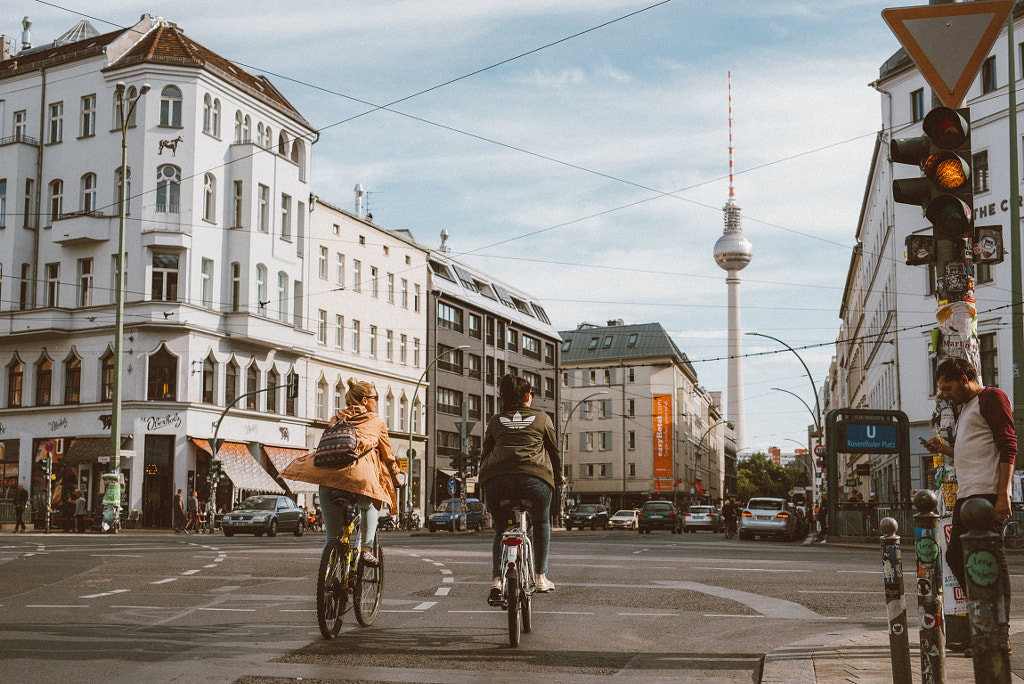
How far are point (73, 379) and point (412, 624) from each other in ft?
141

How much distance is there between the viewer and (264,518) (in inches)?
1513

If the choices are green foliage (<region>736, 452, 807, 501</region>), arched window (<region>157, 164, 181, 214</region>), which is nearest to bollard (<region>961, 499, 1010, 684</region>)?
arched window (<region>157, 164, 181, 214</region>)

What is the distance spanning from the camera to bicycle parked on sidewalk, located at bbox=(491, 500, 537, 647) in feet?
25.8

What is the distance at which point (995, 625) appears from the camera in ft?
14.5

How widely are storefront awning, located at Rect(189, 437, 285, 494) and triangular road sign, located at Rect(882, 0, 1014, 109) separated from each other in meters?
40.9

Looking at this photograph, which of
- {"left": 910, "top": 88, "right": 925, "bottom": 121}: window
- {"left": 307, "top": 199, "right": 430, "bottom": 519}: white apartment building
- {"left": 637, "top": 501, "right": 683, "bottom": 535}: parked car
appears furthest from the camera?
{"left": 307, "top": 199, "right": 430, "bottom": 519}: white apartment building

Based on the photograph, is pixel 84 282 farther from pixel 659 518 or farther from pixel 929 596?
pixel 929 596

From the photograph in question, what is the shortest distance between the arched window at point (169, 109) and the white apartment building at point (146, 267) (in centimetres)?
6

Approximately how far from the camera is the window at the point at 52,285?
161 feet

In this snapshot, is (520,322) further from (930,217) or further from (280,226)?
(930,217)

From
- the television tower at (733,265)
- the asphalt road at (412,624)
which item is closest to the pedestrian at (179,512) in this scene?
the asphalt road at (412,624)

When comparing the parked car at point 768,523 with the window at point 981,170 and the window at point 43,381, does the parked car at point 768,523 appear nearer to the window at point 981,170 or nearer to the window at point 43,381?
the window at point 981,170

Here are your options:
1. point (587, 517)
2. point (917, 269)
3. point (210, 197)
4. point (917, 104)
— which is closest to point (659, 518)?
point (587, 517)

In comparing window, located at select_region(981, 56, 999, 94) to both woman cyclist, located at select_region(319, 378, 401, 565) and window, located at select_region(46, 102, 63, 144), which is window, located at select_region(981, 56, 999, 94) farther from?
woman cyclist, located at select_region(319, 378, 401, 565)
